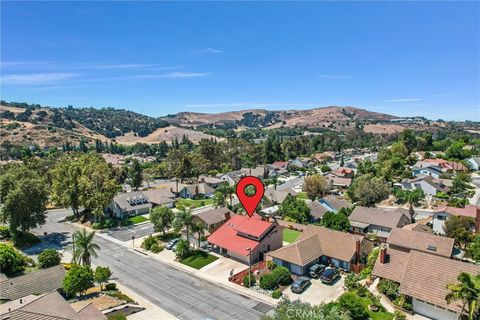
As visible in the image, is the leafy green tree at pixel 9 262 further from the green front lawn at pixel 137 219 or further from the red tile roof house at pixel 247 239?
the green front lawn at pixel 137 219

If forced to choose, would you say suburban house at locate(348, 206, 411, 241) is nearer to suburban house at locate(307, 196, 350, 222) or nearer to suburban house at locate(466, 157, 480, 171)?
suburban house at locate(307, 196, 350, 222)

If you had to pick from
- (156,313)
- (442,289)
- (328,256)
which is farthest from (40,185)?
(442,289)

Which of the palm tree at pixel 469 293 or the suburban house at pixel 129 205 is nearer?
the palm tree at pixel 469 293

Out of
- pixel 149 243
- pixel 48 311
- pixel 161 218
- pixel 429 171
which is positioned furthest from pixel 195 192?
pixel 429 171

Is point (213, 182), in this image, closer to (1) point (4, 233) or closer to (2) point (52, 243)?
(2) point (52, 243)

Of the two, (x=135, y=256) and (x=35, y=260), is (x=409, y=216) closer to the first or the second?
(x=135, y=256)

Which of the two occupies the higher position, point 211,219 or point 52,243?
point 211,219

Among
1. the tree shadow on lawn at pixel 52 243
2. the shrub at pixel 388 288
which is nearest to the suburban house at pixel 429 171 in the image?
the shrub at pixel 388 288
